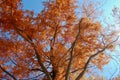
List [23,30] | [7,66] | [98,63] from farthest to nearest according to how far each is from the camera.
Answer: [98,63] → [7,66] → [23,30]

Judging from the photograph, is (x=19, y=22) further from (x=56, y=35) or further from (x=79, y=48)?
(x=79, y=48)

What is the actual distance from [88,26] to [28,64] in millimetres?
4071

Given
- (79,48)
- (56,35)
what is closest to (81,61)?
(79,48)

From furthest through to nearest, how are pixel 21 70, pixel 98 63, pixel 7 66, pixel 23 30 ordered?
1. pixel 98 63
2. pixel 7 66
3. pixel 21 70
4. pixel 23 30

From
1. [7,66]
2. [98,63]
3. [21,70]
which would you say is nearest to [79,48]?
[98,63]

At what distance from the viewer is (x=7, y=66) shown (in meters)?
14.0

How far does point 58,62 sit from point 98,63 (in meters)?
3.65

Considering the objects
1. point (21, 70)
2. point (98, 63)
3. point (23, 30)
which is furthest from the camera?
point (98, 63)

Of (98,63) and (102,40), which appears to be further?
(98,63)

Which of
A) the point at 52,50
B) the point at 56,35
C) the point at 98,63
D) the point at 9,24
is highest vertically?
the point at 9,24

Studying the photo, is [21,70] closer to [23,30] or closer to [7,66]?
[7,66]

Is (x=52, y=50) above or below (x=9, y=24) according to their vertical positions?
below

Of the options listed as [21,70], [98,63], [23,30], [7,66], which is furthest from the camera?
[98,63]

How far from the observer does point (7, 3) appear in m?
12.4
